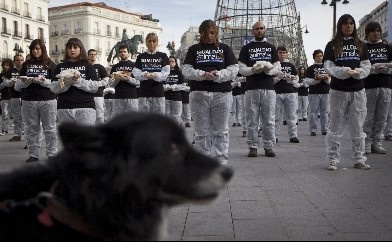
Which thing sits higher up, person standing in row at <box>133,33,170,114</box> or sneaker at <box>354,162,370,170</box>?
Result: person standing in row at <box>133,33,170,114</box>

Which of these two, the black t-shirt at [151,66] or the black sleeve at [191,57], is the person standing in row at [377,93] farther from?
the black t-shirt at [151,66]

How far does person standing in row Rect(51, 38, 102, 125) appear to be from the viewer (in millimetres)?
7477

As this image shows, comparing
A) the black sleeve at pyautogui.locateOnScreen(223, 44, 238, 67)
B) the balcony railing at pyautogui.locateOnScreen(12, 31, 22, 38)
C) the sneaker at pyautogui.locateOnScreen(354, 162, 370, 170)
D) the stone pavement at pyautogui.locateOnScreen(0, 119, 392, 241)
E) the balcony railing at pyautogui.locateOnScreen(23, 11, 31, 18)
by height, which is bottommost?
the stone pavement at pyautogui.locateOnScreen(0, 119, 392, 241)

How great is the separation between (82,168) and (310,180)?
193 inches

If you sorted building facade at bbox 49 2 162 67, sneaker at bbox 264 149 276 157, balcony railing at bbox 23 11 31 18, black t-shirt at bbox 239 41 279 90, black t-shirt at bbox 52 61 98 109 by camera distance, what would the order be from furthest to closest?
building facade at bbox 49 2 162 67 → balcony railing at bbox 23 11 31 18 → sneaker at bbox 264 149 276 157 → black t-shirt at bbox 239 41 279 90 → black t-shirt at bbox 52 61 98 109

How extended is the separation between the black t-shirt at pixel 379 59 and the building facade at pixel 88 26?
245ft

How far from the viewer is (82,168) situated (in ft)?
6.75

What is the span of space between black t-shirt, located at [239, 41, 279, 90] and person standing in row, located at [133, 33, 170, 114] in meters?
1.94

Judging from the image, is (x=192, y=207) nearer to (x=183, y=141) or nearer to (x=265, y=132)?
(x=183, y=141)

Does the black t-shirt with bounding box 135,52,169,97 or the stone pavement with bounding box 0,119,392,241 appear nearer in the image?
the stone pavement with bounding box 0,119,392,241

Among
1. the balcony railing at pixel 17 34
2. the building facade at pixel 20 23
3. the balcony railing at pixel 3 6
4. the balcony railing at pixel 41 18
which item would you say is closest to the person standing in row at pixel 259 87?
the building facade at pixel 20 23

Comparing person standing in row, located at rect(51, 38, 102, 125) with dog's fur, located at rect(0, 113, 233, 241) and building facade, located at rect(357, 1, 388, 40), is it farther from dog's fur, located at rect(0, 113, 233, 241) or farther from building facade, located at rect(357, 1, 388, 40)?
building facade, located at rect(357, 1, 388, 40)

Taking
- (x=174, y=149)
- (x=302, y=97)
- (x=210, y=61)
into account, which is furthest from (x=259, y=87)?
(x=302, y=97)

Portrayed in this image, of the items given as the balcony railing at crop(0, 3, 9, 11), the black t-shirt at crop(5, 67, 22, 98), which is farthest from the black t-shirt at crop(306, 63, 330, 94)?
the balcony railing at crop(0, 3, 9, 11)
